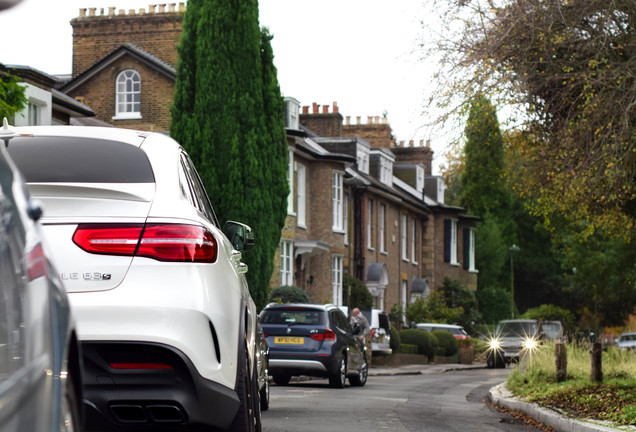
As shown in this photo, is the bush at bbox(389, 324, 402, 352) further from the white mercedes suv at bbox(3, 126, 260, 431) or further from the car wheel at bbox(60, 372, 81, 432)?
the car wheel at bbox(60, 372, 81, 432)

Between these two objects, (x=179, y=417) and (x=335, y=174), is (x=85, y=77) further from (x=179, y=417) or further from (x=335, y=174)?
(x=179, y=417)

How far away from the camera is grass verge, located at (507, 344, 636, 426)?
12016mm

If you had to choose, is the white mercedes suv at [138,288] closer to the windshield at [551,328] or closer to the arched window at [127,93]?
the arched window at [127,93]

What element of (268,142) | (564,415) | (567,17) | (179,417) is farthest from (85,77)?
(179,417)

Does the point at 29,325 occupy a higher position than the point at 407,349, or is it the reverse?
the point at 29,325

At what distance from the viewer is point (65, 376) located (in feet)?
9.85

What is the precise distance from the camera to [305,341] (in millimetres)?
19891

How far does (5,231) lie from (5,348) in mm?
A: 313

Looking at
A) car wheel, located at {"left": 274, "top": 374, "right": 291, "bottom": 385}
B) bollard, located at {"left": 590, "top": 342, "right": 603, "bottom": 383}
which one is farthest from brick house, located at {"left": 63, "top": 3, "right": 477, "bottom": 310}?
bollard, located at {"left": 590, "top": 342, "right": 603, "bottom": 383}

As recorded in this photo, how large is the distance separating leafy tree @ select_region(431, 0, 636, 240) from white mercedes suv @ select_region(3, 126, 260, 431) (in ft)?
29.4

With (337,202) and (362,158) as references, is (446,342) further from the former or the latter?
(362,158)

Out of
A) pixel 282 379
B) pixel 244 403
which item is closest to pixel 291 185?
pixel 282 379

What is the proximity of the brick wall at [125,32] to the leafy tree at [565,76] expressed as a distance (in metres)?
24.8

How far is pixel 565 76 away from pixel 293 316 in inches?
335
